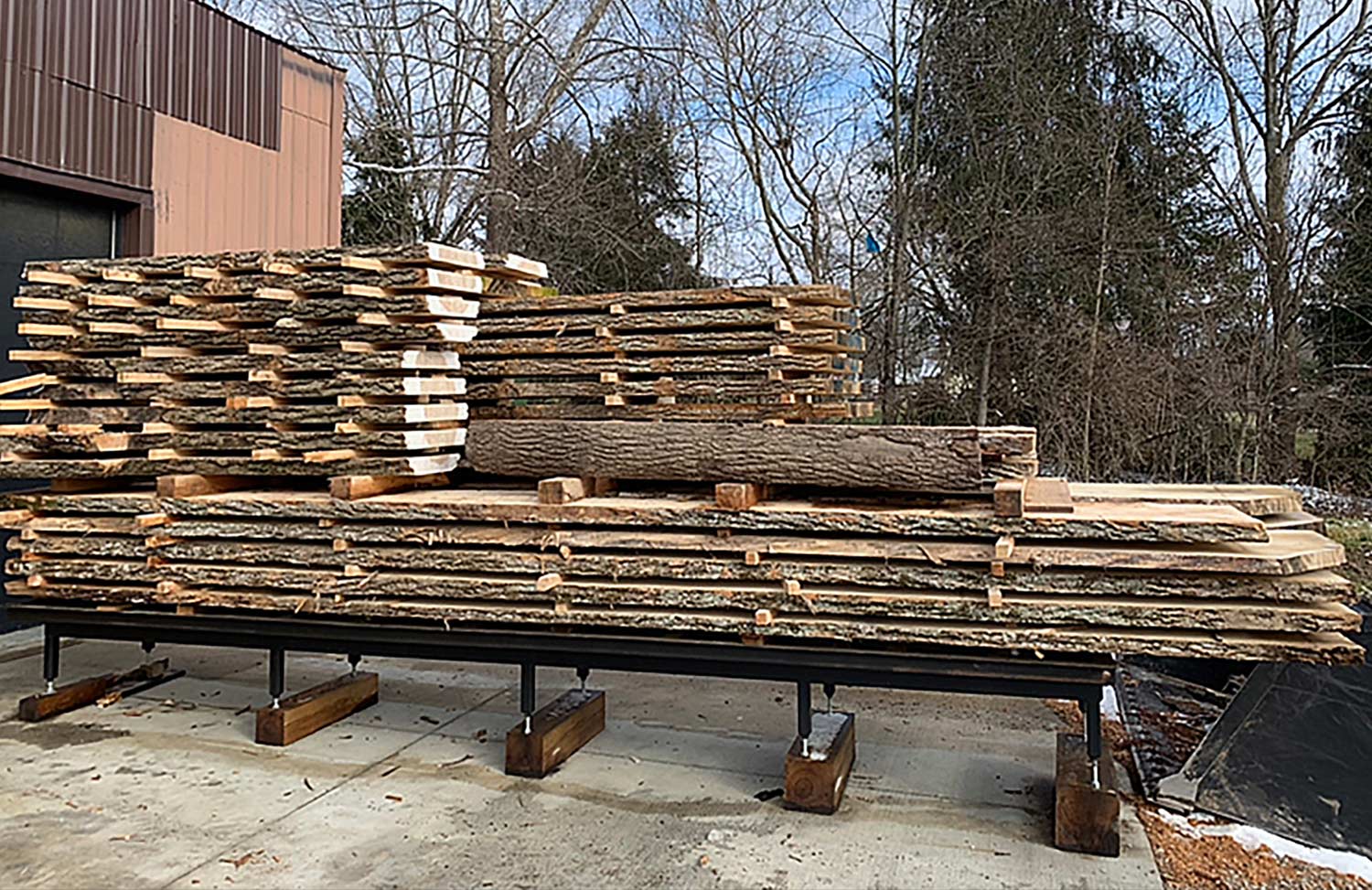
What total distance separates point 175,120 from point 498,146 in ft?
28.5

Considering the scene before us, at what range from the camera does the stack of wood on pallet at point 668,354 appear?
17.5 ft

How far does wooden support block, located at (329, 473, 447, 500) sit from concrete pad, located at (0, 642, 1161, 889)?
4.23 ft

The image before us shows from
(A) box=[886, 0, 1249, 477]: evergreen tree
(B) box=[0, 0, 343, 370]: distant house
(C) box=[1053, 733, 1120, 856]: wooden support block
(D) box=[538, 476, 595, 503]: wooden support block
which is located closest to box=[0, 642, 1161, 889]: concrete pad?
(C) box=[1053, 733, 1120, 856]: wooden support block

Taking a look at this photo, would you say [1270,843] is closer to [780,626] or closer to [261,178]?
[780,626]

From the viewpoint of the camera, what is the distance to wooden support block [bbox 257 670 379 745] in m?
5.52

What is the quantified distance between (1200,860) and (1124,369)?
30.6 feet

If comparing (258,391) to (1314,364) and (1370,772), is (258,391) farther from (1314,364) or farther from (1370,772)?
(1314,364)

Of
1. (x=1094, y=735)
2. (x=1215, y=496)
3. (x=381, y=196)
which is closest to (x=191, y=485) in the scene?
(x=1094, y=735)

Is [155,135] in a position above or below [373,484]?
above

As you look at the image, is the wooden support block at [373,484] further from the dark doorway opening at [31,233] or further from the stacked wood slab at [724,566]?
the dark doorway opening at [31,233]

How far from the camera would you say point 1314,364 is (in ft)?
44.8

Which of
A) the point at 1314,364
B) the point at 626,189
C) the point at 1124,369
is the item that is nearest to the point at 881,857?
the point at 1124,369

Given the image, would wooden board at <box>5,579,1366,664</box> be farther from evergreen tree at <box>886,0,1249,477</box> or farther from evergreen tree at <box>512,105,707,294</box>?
evergreen tree at <box>512,105,707,294</box>

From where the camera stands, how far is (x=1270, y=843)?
13.8 ft
